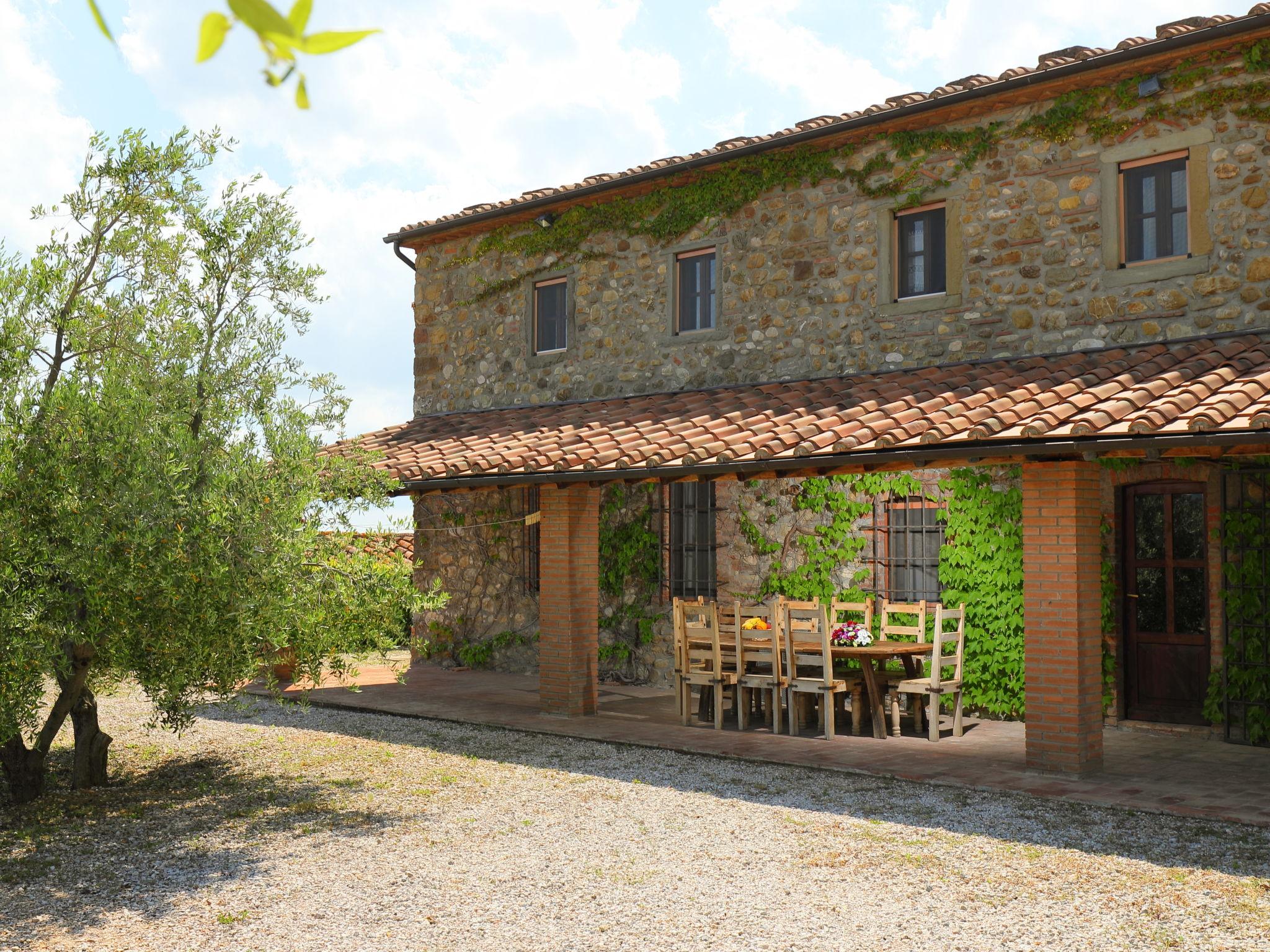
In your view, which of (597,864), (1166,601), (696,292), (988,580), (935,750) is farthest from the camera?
(696,292)

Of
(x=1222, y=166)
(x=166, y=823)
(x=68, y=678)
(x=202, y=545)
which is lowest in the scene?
(x=166, y=823)

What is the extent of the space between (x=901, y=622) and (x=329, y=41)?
415 inches

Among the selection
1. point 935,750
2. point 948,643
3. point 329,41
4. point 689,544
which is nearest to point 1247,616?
point 948,643

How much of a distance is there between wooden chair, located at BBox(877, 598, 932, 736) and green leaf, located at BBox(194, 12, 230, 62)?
8.97m

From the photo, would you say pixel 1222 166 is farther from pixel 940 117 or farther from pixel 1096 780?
pixel 1096 780

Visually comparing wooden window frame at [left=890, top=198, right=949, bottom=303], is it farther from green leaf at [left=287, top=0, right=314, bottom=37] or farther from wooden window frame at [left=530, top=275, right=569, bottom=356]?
green leaf at [left=287, top=0, right=314, bottom=37]

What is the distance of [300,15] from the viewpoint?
103 centimetres

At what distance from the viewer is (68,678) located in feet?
22.1

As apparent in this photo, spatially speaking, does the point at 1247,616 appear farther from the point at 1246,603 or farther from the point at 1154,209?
the point at 1154,209

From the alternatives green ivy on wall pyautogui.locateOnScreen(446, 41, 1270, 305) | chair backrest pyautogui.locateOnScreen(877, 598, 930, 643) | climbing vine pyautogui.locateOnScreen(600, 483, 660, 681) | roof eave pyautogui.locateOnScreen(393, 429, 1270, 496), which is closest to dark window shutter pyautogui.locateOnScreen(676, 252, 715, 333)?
green ivy on wall pyautogui.locateOnScreen(446, 41, 1270, 305)

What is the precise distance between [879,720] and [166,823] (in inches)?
209

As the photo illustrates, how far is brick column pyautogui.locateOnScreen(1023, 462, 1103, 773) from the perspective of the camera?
7668mm

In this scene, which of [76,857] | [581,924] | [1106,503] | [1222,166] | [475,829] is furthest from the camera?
[1106,503]

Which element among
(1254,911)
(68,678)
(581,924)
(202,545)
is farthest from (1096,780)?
(68,678)
